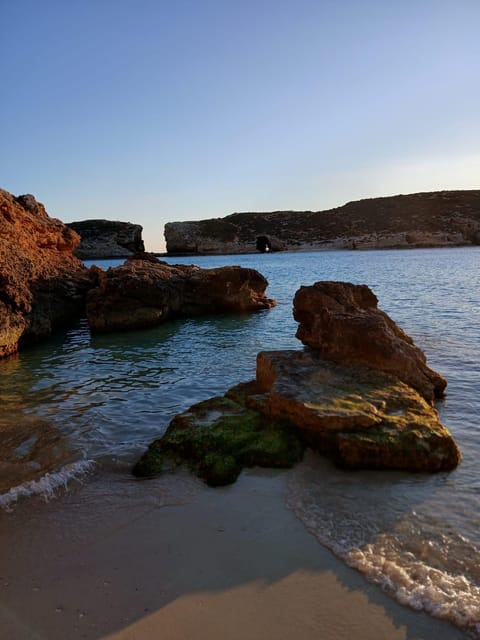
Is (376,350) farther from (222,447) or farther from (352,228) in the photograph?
(352,228)

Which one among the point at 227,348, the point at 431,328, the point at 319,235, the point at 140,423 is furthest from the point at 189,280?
the point at 319,235

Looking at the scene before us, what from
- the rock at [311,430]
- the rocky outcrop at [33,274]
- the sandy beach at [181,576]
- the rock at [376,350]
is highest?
the rocky outcrop at [33,274]

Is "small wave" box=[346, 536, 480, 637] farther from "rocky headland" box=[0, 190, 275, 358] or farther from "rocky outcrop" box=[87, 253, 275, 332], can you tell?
"rocky outcrop" box=[87, 253, 275, 332]

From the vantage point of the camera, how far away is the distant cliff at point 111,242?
96250mm

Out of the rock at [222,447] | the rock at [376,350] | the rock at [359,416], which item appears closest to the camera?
the rock at [359,416]

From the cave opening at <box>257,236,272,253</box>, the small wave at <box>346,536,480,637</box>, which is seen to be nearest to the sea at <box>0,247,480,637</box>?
the small wave at <box>346,536,480,637</box>

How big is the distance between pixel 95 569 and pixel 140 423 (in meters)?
3.67

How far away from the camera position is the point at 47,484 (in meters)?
5.41

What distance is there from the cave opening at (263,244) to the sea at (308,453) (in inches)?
3221

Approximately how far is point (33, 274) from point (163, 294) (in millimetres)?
4741

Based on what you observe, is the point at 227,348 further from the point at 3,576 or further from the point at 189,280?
the point at 3,576

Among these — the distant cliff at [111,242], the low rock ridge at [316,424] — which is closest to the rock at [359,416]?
the low rock ridge at [316,424]

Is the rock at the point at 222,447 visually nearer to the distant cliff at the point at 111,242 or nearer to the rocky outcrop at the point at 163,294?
the rocky outcrop at the point at 163,294

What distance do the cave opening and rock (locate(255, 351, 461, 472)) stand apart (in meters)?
92.2
